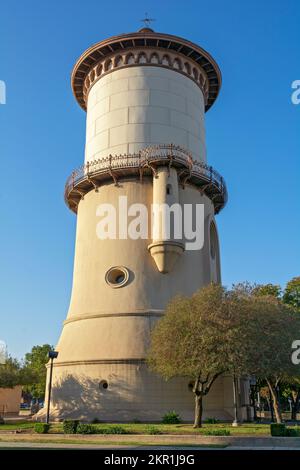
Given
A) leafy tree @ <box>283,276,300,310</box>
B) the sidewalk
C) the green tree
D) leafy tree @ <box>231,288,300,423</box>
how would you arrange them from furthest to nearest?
the green tree, leafy tree @ <box>283,276,300,310</box>, leafy tree @ <box>231,288,300,423</box>, the sidewalk

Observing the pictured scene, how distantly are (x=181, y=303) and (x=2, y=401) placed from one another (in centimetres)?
3400

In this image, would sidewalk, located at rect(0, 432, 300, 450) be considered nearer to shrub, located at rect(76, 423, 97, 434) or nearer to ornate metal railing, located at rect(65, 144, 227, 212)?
shrub, located at rect(76, 423, 97, 434)

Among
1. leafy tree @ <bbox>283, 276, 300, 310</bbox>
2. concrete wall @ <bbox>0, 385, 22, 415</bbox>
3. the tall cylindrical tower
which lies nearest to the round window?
the tall cylindrical tower

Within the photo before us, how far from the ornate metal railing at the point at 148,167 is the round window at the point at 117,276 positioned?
6402 millimetres

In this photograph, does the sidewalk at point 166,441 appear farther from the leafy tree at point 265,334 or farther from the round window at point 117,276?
the round window at point 117,276

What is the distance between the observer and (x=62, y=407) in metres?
29.7

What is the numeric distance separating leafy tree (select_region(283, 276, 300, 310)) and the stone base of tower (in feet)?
55.7

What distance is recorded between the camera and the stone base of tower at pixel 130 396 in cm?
2762

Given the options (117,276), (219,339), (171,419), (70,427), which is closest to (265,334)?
(219,339)

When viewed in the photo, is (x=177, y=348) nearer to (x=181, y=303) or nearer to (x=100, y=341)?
(x=181, y=303)

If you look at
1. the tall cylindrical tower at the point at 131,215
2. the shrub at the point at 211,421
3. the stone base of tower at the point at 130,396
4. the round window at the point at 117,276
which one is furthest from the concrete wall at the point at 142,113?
the shrub at the point at 211,421

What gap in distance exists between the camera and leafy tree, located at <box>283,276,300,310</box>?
44.0 meters

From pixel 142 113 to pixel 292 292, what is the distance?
70.9 ft
